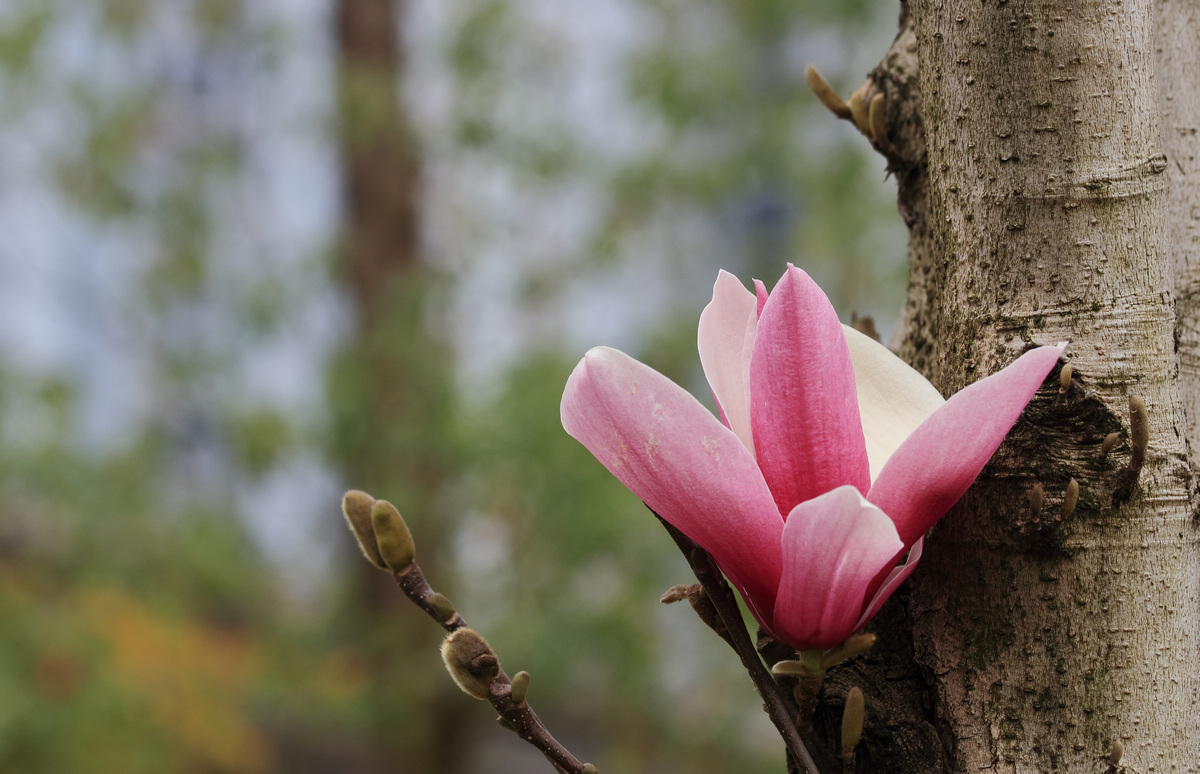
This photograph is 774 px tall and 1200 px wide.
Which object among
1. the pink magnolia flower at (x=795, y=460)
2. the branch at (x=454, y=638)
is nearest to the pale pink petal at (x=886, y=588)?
the pink magnolia flower at (x=795, y=460)

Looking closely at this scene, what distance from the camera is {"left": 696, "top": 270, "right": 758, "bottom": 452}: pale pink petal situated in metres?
0.34

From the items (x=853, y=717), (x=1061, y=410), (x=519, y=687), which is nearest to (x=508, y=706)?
(x=519, y=687)

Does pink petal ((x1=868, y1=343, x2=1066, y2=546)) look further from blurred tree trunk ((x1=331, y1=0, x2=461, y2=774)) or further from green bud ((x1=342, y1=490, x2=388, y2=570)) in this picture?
blurred tree trunk ((x1=331, y1=0, x2=461, y2=774))

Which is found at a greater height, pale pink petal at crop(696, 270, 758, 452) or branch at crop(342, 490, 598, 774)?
pale pink petal at crop(696, 270, 758, 452)

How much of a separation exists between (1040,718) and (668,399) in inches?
7.1

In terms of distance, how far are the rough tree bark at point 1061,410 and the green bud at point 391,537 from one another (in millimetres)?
196

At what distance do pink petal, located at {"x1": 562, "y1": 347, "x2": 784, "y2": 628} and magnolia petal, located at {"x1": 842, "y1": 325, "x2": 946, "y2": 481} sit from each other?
0.23ft

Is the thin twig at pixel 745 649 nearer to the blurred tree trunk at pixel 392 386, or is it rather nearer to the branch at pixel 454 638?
the branch at pixel 454 638

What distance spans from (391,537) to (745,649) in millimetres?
123

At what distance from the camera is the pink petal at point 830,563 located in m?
0.27

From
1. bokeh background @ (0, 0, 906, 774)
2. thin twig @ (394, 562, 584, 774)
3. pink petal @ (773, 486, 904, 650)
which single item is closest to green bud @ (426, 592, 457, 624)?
thin twig @ (394, 562, 584, 774)

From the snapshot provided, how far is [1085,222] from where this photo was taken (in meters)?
0.35

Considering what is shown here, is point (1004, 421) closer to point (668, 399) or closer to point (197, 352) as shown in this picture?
point (668, 399)

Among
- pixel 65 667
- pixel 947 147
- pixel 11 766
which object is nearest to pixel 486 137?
pixel 65 667
